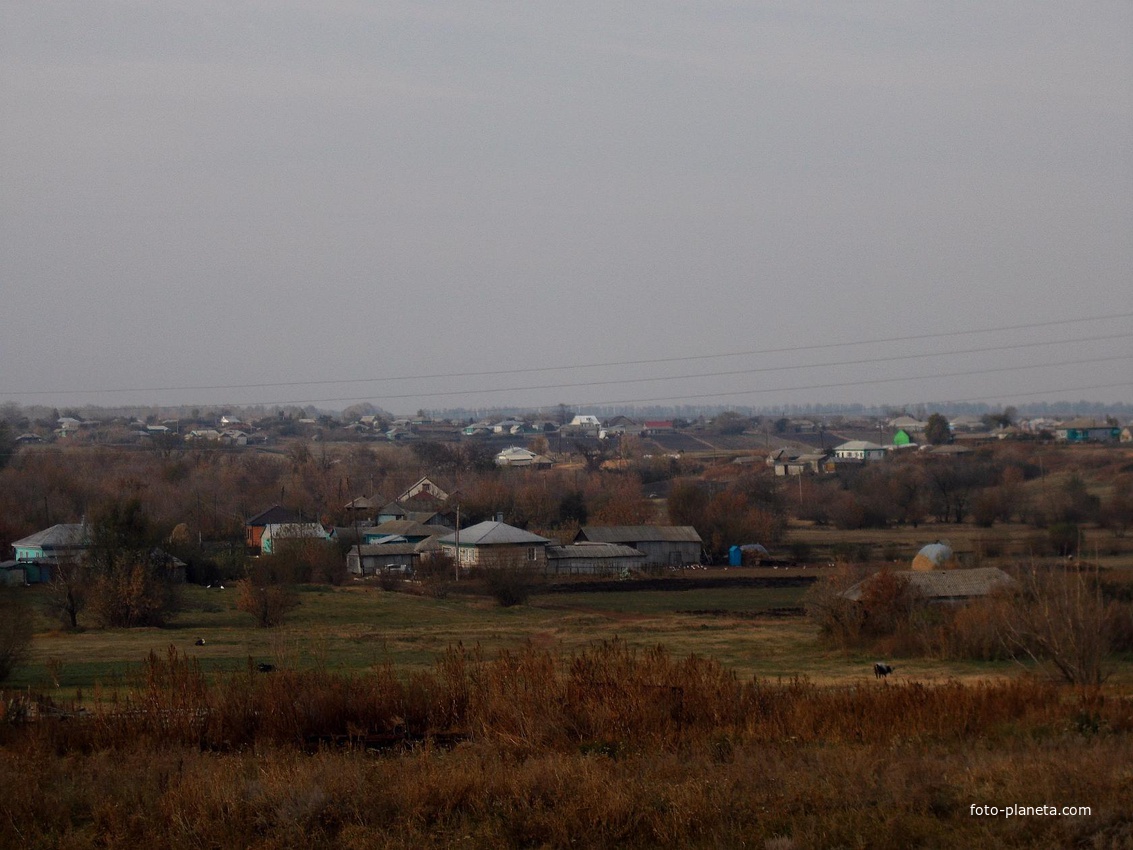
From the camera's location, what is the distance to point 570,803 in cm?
840

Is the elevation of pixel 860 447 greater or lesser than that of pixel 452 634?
lesser

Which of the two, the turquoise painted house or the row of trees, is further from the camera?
the turquoise painted house

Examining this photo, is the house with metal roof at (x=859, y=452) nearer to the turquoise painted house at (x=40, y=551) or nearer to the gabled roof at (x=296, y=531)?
the gabled roof at (x=296, y=531)

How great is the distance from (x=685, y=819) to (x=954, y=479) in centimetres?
4723

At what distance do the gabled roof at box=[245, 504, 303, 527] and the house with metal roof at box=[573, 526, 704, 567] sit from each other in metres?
17.7

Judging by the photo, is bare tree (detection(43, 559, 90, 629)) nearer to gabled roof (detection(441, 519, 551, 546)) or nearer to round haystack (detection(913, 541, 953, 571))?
gabled roof (detection(441, 519, 551, 546))

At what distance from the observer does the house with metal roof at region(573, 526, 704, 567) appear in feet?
198

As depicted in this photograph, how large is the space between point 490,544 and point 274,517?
17.1m

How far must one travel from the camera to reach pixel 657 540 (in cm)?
6069

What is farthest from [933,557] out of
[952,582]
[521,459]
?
[521,459]

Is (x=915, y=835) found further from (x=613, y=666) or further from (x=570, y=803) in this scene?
(x=613, y=666)

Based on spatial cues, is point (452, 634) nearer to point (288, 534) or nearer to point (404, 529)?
point (288, 534)

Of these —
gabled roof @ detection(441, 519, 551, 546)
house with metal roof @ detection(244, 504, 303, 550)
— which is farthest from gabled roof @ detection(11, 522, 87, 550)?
gabled roof @ detection(441, 519, 551, 546)

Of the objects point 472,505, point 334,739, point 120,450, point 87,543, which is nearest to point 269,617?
point 87,543
